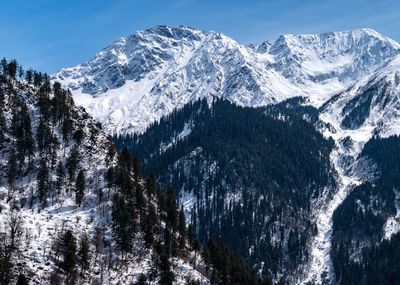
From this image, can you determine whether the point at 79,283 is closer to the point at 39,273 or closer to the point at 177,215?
the point at 39,273

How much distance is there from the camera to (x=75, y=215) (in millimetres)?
163000

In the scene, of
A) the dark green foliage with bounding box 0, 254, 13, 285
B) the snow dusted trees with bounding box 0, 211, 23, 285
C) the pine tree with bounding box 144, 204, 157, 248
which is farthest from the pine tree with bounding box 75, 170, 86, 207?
the dark green foliage with bounding box 0, 254, 13, 285

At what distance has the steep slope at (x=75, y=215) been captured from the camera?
5335 inches

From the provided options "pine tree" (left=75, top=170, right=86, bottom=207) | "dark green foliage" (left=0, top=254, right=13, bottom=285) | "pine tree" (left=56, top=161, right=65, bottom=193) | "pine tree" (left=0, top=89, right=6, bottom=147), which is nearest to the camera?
"dark green foliage" (left=0, top=254, right=13, bottom=285)

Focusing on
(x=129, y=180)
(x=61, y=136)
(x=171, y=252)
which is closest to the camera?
(x=171, y=252)

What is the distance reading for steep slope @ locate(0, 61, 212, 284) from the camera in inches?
5335

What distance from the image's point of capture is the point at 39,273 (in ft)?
417

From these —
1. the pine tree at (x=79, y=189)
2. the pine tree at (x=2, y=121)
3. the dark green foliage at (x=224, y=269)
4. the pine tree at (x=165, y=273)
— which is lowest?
the pine tree at (x=165, y=273)

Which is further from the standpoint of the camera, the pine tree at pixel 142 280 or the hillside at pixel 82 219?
the pine tree at pixel 142 280

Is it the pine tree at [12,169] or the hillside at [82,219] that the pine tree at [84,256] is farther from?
the pine tree at [12,169]

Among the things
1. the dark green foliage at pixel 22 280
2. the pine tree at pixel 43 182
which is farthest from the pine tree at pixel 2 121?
the dark green foliage at pixel 22 280

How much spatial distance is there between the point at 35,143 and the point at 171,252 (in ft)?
208

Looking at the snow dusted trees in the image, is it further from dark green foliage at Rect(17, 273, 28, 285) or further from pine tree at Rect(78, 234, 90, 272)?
pine tree at Rect(78, 234, 90, 272)

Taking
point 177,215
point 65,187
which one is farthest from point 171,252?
point 65,187
